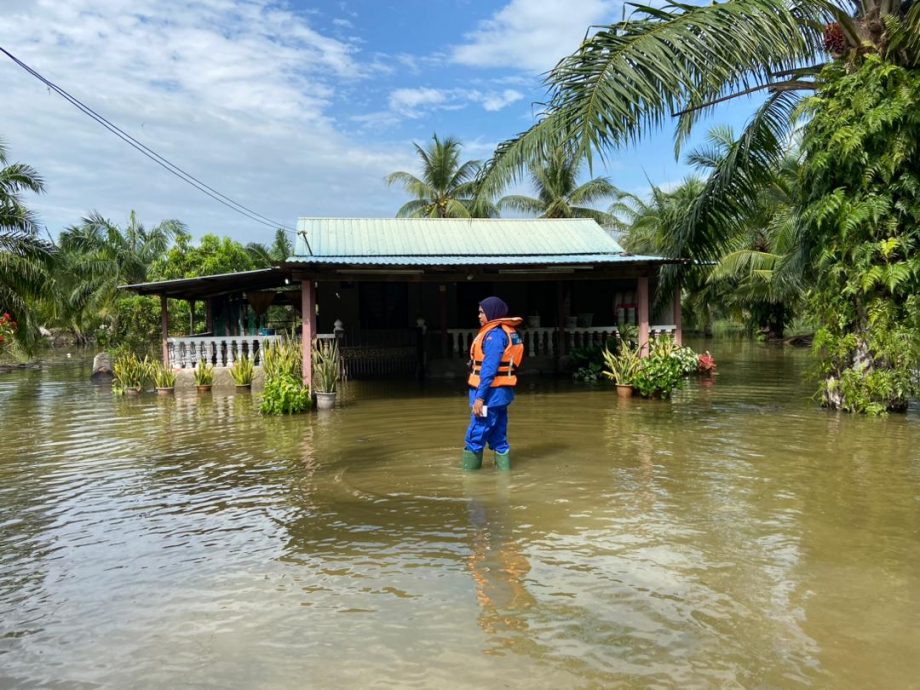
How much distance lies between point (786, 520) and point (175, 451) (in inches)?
261

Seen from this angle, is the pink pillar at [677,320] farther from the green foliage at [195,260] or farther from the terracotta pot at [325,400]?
the green foliage at [195,260]

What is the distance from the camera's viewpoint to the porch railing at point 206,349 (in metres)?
14.8

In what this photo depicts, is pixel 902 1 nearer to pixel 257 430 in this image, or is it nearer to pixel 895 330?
pixel 895 330

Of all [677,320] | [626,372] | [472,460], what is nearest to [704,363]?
[677,320]

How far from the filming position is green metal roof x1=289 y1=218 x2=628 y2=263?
50.1 ft

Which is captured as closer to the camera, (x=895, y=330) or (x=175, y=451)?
(x=175, y=451)

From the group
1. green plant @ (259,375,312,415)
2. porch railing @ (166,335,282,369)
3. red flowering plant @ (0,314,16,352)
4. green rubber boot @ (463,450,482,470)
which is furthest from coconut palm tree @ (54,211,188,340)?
green rubber boot @ (463,450,482,470)

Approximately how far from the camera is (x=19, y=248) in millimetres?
16172

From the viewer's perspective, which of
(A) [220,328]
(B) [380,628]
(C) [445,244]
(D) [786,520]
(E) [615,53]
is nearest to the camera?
(B) [380,628]

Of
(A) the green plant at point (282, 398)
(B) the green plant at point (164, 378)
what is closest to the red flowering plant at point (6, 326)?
(B) the green plant at point (164, 378)

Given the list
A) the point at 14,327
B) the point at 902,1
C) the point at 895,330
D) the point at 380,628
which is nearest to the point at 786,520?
the point at 380,628

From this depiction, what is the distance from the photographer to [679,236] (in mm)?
11188

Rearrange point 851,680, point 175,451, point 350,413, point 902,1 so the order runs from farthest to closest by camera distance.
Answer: point 350,413, point 902,1, point 175,451, point 851,680

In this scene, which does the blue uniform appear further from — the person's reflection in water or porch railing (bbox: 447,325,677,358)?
porch railing (bbox: 447,325,677,358)
